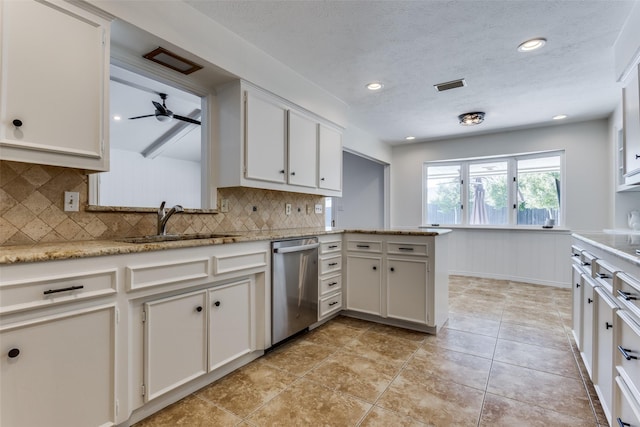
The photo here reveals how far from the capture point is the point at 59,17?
1.53 meters

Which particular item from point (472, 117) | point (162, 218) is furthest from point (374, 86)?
point (162, 218)

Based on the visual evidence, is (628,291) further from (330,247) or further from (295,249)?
(330,247)

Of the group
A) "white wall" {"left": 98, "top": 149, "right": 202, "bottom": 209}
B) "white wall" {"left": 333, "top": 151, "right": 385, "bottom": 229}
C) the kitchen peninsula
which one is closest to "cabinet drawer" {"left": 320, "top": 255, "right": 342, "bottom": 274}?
the kitchen peninsula

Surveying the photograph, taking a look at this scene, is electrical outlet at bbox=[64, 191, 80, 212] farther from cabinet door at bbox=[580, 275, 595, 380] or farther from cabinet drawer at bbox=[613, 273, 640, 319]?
cabinet door at bbox=[580, 275, 595, 380]

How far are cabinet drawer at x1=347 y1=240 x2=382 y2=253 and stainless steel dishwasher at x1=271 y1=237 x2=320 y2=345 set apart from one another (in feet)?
1.65

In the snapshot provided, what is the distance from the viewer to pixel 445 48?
2.54 metres

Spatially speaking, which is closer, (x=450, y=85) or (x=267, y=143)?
(x=267, y=143)

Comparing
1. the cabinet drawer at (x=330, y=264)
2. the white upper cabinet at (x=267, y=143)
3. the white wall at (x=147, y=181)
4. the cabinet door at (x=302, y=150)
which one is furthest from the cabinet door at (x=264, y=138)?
the cabinet drawer at (x=330, y=264)

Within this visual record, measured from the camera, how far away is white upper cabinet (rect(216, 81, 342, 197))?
251 cm

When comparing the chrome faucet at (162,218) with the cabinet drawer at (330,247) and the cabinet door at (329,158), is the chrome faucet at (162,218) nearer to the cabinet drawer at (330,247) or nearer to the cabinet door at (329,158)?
the cabinet drawer at (330,247)

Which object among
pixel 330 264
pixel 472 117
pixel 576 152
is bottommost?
pixel 330 264

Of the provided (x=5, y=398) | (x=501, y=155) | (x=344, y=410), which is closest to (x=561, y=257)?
(x=501, y=155)

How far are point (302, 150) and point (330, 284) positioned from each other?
54.6 inches

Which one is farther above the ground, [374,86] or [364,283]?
[374,86]
